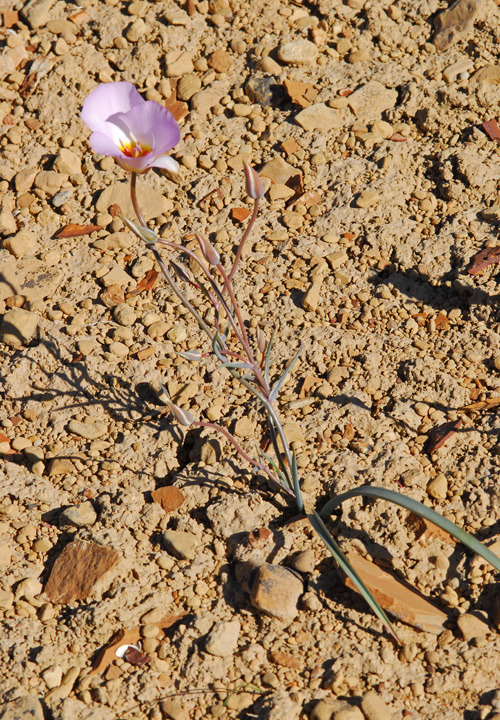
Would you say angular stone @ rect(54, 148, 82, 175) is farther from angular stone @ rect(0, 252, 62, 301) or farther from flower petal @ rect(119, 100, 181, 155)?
flower petal @ rect(119, 100, 181, 155)

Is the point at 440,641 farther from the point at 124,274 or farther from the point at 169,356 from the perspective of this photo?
the point at 124,274

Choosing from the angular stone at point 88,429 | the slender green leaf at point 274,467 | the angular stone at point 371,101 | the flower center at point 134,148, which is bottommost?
the slender green leaf at point 274,467

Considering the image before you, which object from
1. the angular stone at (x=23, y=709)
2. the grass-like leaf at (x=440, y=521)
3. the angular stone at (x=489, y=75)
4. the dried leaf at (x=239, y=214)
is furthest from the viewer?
the angular stone at (x=489, y=75)

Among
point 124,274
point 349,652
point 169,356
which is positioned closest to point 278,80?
point 124,274

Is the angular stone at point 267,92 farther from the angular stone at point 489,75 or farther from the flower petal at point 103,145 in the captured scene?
the flower petal at point 103,145

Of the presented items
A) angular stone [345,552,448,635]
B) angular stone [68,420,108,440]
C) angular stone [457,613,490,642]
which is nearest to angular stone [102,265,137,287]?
angular stone [68,420,108,440]

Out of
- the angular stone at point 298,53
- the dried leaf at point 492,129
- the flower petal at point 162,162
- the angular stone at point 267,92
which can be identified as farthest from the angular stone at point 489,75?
the flower petal at point 162,162
